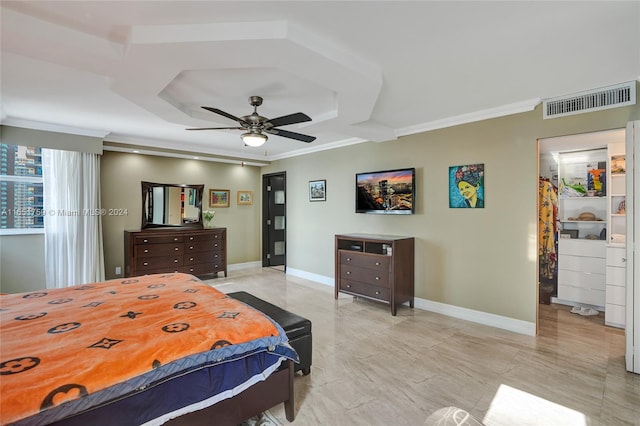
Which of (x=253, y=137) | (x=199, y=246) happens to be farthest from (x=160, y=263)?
(x=253, y=137)

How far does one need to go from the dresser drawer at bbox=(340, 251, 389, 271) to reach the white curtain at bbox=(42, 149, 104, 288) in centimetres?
390

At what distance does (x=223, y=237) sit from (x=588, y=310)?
604 cm

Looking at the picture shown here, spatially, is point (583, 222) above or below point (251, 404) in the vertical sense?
above

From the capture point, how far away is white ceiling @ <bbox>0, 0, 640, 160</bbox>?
5.90 ft

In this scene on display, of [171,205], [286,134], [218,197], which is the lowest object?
[171,205]

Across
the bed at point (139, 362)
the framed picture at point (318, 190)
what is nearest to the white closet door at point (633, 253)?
the bed at point (139, 362)

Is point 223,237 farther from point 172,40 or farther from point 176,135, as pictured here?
point 172,40

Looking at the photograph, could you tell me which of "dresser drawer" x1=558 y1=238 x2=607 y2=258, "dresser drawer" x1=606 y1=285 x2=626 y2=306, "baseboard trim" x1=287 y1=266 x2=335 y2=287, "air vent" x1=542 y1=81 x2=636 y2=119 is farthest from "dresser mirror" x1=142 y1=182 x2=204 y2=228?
"dresser drawer" x1=606 y1=285 x2=626 y2=306

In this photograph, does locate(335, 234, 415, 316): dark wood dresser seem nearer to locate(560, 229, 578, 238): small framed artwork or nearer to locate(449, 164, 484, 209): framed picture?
locate(449, 164, 484, 209): framed picture

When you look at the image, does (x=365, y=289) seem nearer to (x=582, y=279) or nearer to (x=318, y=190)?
(x=318, y=190)

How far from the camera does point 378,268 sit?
4145mm

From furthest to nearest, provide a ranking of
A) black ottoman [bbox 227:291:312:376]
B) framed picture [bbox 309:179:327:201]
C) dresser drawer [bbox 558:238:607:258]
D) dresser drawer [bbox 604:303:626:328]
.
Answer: framed picture [bbox 309:179:327:201], dresser drawer [bbox 558:238:607:258], dresser drawer [bbox 604:303:626:328], black ottoman [bbox 227:291:312:376]

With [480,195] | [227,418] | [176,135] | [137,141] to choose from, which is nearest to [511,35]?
[480,195]

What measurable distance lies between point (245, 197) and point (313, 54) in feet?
17.4
